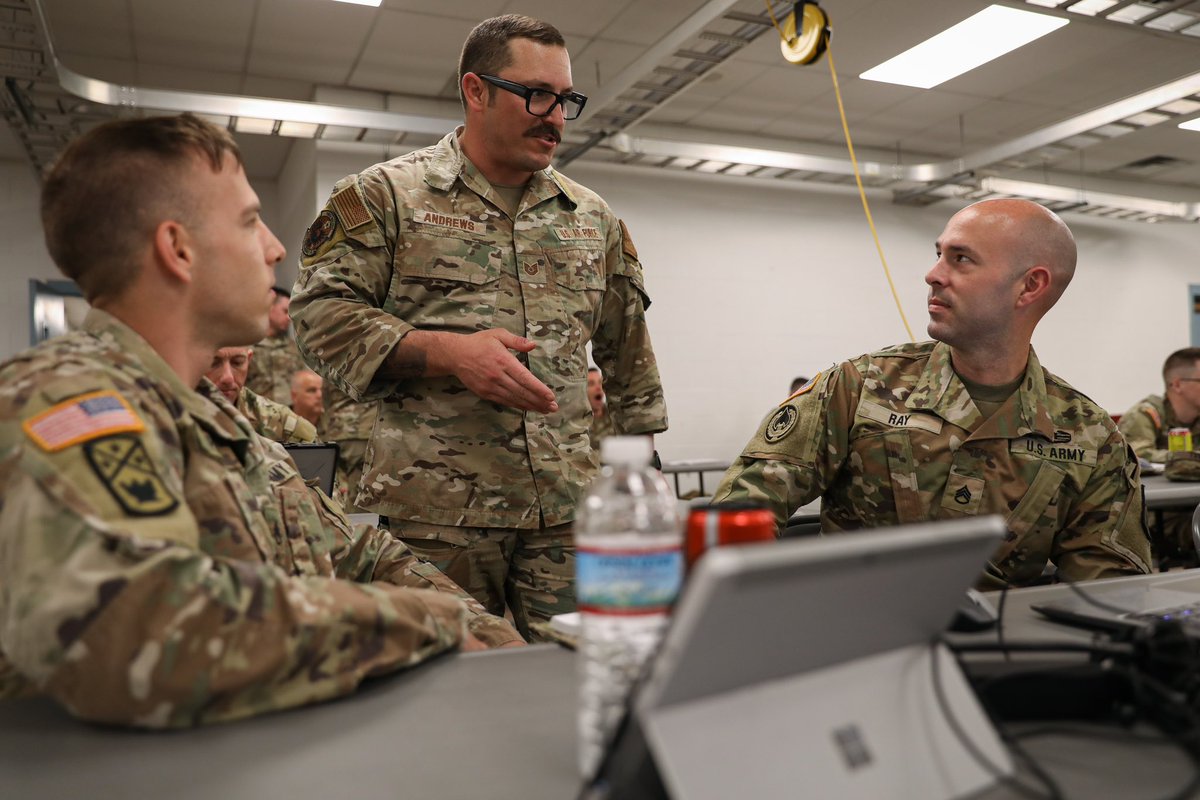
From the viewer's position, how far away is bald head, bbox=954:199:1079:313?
198cm

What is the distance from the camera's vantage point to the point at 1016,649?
0.91 metres

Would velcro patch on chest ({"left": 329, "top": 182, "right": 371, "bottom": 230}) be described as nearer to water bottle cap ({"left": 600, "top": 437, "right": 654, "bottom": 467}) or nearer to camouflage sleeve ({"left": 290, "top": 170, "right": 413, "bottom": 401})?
camouflage sleeve ({"left": 290, "top": 170, "right": 413, "bottom": 401})

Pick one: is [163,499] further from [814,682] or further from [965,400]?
[965,400]

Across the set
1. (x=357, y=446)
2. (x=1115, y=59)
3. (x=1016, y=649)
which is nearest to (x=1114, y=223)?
(x=1115, y=59)

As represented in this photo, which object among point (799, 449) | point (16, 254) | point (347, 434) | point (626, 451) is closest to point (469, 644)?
point (626, 451)

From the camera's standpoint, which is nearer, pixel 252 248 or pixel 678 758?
pixel 678 758

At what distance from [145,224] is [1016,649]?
1.00 meters

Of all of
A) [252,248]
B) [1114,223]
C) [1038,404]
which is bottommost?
[1038,404]

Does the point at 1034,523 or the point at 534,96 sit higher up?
the point at 534,96

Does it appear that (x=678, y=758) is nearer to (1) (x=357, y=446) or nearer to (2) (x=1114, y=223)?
(1) (x=357, y=446)

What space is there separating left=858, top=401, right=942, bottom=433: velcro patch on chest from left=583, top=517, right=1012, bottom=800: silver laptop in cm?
119

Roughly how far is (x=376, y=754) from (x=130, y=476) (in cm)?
31

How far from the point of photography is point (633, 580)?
24.8 inches

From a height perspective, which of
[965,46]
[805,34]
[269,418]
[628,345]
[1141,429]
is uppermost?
[965,46]
